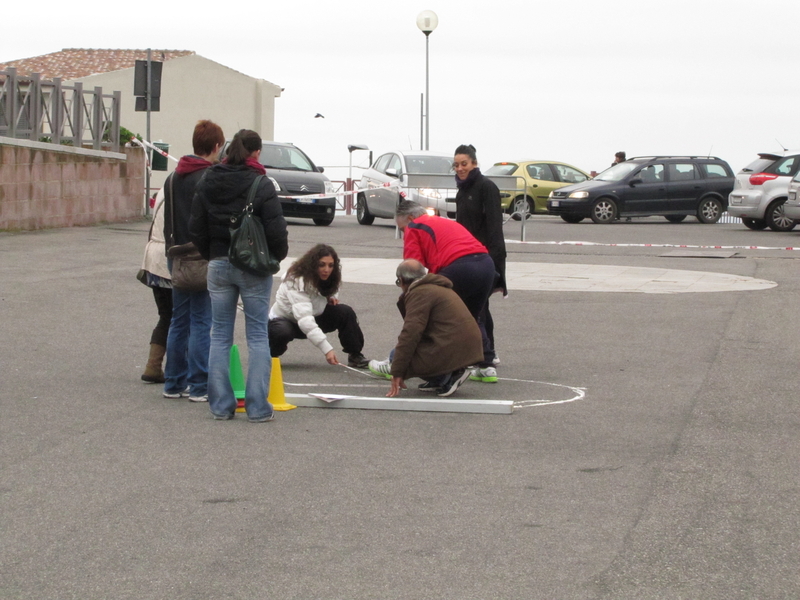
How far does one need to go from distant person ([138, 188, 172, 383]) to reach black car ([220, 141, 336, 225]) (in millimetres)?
16366

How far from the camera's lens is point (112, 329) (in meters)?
10.9

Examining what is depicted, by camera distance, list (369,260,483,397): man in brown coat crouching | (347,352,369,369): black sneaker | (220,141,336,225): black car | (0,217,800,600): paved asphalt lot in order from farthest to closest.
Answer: (220,141,336,225): black car → (347,352,369,369): black sneaker → (369,260,483,397): man in brown coat crouching → (0,217,800,600): paved asphalt lot

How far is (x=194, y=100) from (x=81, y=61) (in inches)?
231

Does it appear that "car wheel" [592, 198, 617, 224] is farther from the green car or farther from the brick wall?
the brick wall

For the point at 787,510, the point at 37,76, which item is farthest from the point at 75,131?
the point at 787,510

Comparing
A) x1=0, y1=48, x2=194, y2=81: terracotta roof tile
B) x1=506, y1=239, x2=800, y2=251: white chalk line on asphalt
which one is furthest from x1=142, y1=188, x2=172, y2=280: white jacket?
x1=0, y1=48, x2=194, y2=81: terracotta roof tile

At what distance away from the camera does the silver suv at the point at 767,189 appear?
83.4 ft

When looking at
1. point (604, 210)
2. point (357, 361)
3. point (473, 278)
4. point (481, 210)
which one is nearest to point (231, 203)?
point (473, 278)

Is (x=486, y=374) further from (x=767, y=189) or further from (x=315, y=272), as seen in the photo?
(x=767, y=189)

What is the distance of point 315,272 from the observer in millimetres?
8930

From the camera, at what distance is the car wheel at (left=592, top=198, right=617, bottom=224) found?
1175 inches

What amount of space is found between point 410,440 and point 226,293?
1469 millimetres

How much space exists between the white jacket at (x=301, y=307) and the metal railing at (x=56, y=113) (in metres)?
12.6

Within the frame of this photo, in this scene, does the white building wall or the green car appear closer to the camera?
the green car
